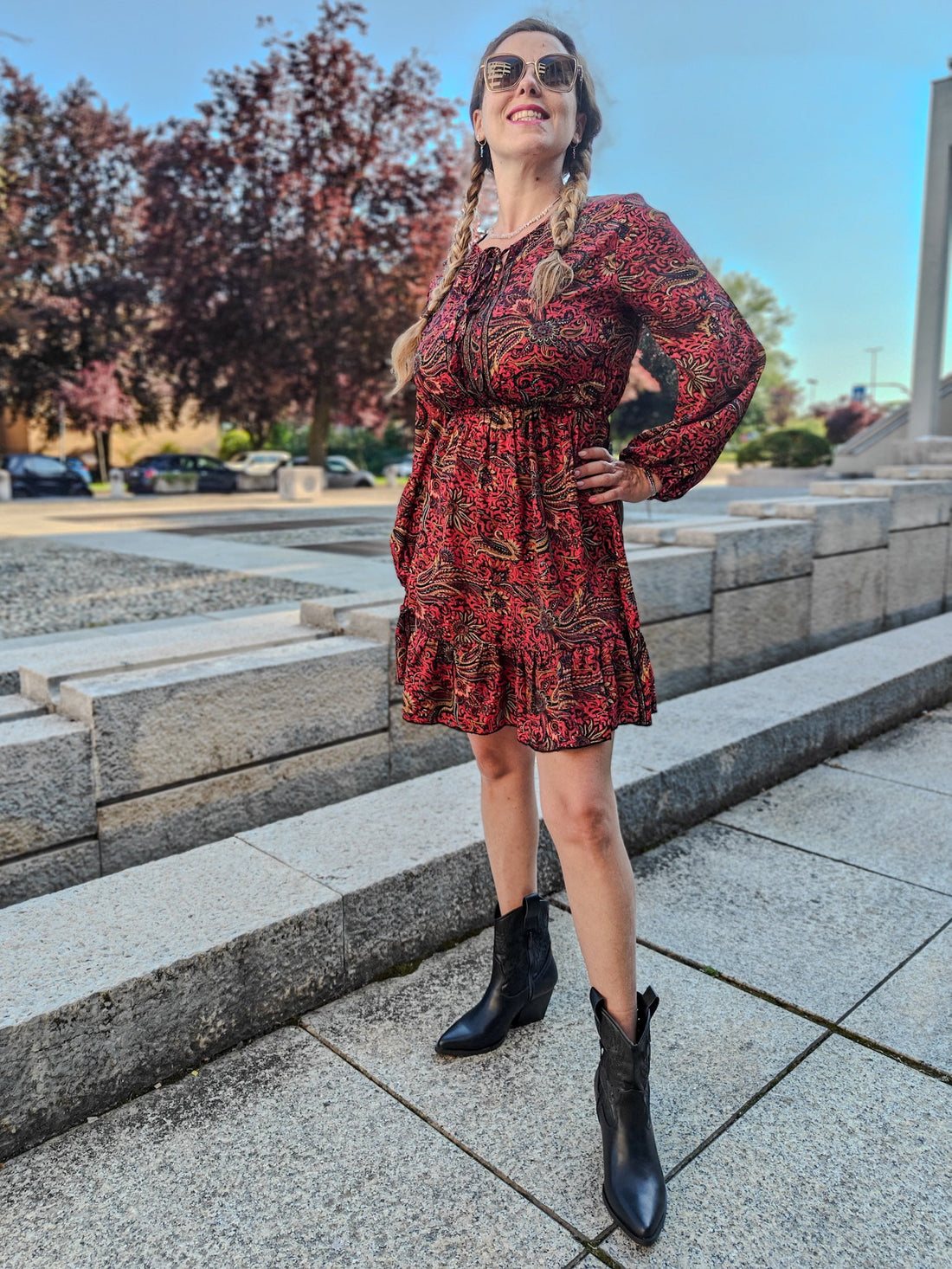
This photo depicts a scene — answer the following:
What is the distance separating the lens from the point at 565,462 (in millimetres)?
2014

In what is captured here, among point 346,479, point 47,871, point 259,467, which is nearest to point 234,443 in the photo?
point 259,467

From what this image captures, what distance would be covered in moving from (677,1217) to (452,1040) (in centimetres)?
64

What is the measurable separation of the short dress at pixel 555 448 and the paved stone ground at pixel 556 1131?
821 millimetres

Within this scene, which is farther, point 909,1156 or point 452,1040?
point 452,1040

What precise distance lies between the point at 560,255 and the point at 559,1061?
1730 mm

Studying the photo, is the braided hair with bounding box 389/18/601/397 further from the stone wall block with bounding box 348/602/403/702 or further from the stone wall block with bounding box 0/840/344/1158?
the stone wall block with bounding box 348/602/403/702

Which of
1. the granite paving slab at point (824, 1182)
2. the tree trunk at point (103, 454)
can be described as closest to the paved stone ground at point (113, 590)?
the granite paving slab at point (824, 1182)

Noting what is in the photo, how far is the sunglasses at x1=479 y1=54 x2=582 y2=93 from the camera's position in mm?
2006

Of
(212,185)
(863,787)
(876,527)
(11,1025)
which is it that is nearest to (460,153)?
(212,185)

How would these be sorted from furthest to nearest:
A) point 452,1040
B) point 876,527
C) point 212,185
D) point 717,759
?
1. point 212,185
2. point 876,527
3. point 717,759
4. point 452,1040

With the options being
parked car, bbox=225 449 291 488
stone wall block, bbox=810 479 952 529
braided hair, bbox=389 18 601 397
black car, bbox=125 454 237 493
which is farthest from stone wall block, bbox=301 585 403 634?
parked car, bbox=225 449 291 488

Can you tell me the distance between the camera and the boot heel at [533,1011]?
2.45 metres

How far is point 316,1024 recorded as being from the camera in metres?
2.50

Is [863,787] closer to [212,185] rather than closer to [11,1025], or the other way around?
[11,1025]
